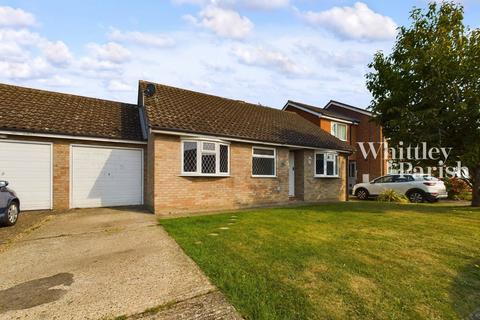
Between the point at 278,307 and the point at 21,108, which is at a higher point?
the point at 21,108

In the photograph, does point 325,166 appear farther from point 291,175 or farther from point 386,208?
point 386,208

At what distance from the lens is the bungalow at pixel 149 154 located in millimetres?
10750

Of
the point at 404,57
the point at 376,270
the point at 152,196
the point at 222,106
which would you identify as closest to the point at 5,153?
the point at 152,196

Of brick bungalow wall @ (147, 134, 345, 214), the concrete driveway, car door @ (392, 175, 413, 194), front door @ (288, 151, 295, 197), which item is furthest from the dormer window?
the concrete driveway

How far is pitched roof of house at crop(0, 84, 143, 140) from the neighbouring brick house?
14.1 meters

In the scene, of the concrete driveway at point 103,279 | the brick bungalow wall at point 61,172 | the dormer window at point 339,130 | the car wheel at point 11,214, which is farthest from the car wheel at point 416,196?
the car wheel at point 11,214

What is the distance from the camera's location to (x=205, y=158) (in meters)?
11.7

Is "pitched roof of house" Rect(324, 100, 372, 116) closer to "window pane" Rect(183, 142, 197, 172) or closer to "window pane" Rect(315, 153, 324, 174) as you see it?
"window pane" Rect(315, 153, 324, 174)

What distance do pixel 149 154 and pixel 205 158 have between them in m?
2.20

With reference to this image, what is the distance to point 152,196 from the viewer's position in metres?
10.8

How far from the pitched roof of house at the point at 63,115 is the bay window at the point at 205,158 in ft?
8.89

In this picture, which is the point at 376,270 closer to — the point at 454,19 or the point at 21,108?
the point at 454,19

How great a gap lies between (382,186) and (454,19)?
31.6 ft

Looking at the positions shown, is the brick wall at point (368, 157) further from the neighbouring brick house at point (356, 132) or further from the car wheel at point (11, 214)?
the car wheel at point (11, 214)
